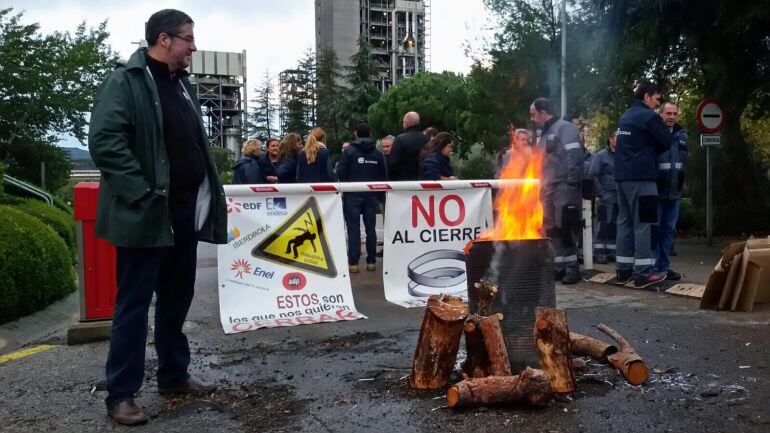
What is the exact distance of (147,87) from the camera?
4223 mm

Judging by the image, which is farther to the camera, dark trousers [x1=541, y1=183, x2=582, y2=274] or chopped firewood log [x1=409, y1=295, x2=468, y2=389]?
dark trousers [x1=541, y1=183, x2=582, y2=274]

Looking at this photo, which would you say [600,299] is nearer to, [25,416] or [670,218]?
[670,218]

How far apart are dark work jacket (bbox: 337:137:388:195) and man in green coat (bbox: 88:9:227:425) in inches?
252

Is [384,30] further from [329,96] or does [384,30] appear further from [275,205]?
[275,205]

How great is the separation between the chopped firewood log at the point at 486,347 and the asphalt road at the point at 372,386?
346 millimetres

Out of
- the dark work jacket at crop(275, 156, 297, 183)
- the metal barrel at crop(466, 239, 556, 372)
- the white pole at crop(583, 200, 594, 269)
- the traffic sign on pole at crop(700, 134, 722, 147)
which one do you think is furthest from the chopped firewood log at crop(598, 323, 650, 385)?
the traffic sign on pole at crop(700, 134, 722, 147)

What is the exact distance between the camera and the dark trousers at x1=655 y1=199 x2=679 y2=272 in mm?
9000

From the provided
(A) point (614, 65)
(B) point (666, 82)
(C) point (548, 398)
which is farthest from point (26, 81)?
(C) point (548, 398)

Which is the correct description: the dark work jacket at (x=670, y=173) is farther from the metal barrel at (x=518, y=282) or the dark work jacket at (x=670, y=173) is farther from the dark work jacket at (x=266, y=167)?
the dark work jacket at (x=266, y=167)

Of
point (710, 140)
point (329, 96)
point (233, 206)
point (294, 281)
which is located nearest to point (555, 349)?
point (294, 281)

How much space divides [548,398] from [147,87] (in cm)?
287

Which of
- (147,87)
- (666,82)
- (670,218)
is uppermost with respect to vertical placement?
(666,82)

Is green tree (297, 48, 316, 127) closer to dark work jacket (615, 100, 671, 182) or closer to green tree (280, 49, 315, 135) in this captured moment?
green tree (280, 49, 315, 135)

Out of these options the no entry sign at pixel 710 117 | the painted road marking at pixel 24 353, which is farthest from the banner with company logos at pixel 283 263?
the no entry sign at pixel 710 117
